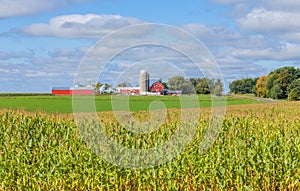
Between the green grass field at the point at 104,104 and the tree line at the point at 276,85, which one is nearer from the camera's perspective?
the green grass field at the point at 104,104

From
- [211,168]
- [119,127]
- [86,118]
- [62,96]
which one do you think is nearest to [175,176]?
[211,168]

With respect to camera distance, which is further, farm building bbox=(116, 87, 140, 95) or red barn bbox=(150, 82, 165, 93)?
red barn bbox=(150, 82, 165, 93)

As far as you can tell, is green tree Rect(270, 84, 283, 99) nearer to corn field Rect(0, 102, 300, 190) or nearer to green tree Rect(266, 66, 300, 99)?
green tree Rect(266, 66, 300, 99)

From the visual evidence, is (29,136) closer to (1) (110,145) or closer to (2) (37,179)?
(1) (110,145)

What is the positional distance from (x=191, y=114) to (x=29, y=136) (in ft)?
23.1

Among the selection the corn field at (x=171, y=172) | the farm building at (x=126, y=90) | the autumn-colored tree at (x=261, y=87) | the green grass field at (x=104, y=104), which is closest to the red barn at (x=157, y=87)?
the farm building at (x=126, y=90)

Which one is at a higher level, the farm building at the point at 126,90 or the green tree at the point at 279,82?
the green tree at the point at 279,82

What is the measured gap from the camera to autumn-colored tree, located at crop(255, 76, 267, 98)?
345 feet

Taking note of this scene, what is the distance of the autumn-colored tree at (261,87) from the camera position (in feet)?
345

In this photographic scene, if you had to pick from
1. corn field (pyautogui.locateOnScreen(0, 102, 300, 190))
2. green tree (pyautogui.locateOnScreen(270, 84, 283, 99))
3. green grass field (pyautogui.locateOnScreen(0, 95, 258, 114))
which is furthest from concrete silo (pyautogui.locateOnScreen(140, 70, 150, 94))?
green tree (pyautogui.locateOnScreen(270, 84, 283, 99))

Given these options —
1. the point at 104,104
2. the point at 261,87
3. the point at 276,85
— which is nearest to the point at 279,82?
the point at 276,85

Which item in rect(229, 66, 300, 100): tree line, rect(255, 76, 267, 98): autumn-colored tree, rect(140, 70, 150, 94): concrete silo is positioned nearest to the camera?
rect(140, 70, 150, 94): concrete silo

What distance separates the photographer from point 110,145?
13.9 metres

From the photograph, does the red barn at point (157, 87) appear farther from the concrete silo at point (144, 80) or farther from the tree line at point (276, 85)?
the tree line at point (276, 85)
